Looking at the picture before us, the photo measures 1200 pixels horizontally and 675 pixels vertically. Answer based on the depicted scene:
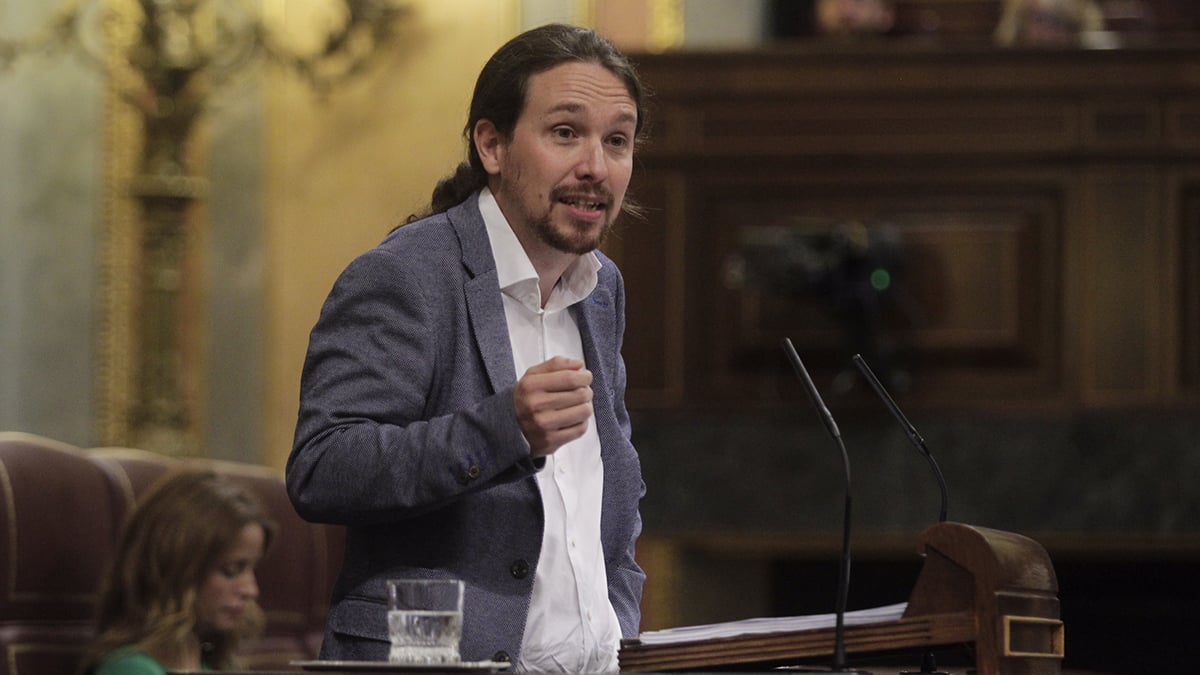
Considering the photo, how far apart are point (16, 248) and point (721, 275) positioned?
2436 millimetres

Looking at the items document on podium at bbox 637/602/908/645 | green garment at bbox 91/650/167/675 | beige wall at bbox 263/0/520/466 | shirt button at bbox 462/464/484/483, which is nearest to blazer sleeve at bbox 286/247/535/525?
shirt button at bbox 462/464/484/483

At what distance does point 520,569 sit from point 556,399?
11.6 inches

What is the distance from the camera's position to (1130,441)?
5.78 m

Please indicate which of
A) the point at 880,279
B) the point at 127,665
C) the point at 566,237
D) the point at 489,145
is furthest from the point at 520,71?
the point at 880,279

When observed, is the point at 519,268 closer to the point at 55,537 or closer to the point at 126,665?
the point at 126,665

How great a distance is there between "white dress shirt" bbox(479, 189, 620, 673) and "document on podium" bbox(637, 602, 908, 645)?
0.65 feet

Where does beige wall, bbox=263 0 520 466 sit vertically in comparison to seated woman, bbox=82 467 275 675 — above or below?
above

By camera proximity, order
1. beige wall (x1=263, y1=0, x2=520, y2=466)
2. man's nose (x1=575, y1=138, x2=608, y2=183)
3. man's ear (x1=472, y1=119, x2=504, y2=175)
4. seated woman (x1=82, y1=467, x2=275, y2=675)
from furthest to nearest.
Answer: beige wall (x1=263, y1=0, x2=520, y2=466) → seated woman (x1=82, y1=467, x2=275, y2=675) → man's ear (x1=472, y1=119, x2=504, y2=175) → man's nose (x1=575, y1=138, x2=608, y2=183)

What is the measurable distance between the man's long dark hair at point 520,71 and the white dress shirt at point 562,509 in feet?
0.25

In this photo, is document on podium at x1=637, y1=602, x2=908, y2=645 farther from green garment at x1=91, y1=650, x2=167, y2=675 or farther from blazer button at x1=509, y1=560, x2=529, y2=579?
green garment at x1=91, y1=650, x2=167, y2=675

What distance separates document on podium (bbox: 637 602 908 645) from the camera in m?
1.75

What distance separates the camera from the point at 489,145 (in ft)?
7.27

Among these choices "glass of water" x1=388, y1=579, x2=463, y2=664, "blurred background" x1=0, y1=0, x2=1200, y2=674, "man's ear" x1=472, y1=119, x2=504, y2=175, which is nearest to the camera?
"glass of water" x1=388, y1=579, x2=463, y2=664

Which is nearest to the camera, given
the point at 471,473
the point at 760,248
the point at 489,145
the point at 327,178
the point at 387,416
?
the point at 471,473
